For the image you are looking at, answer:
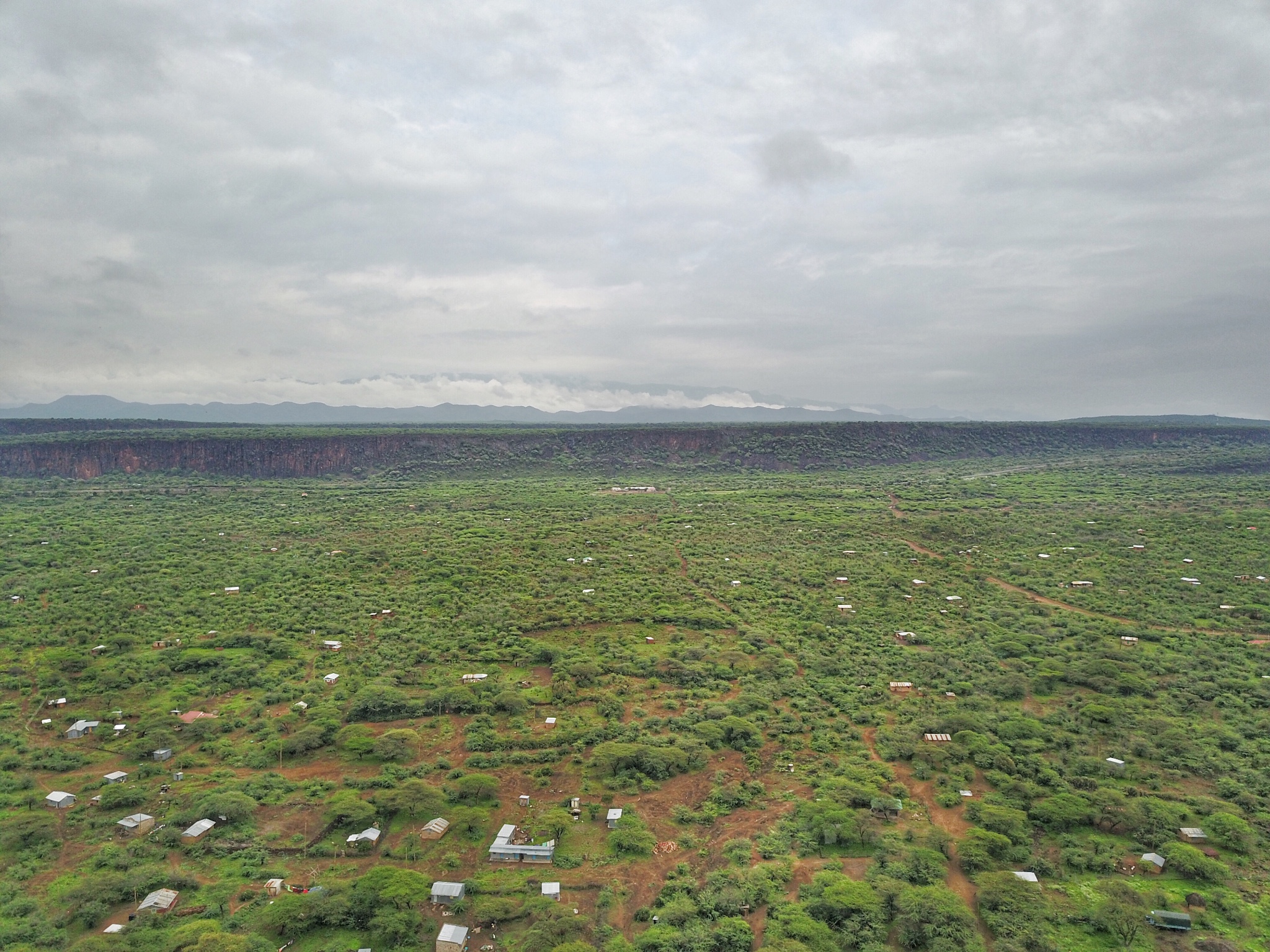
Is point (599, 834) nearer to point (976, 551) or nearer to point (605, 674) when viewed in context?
point (605, 674)

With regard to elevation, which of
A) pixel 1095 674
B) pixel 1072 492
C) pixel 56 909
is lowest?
pixel 56 909

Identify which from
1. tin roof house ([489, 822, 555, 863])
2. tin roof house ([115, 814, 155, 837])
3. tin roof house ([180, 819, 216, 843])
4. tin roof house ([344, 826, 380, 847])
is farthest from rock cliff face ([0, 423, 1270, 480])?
tin roof house ([489, 822, 555, 863])

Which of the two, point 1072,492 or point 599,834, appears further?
A: point 1072,492

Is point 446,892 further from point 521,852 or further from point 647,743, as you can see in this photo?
point 647,743

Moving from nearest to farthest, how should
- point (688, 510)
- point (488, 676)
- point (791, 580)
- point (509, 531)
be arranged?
point (488, 676) → point (791, 580) → point (509, 531) → point (688, 510)

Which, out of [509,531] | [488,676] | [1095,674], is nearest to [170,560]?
[509,531]

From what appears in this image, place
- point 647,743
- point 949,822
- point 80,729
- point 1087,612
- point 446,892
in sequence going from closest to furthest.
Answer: point 446,892 < point 949,822 < point 647,743 < point 80,729 < point 1087,612

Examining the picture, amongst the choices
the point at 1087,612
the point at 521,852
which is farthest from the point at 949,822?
the point at 1087,612

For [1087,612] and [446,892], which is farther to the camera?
[1087,612]
